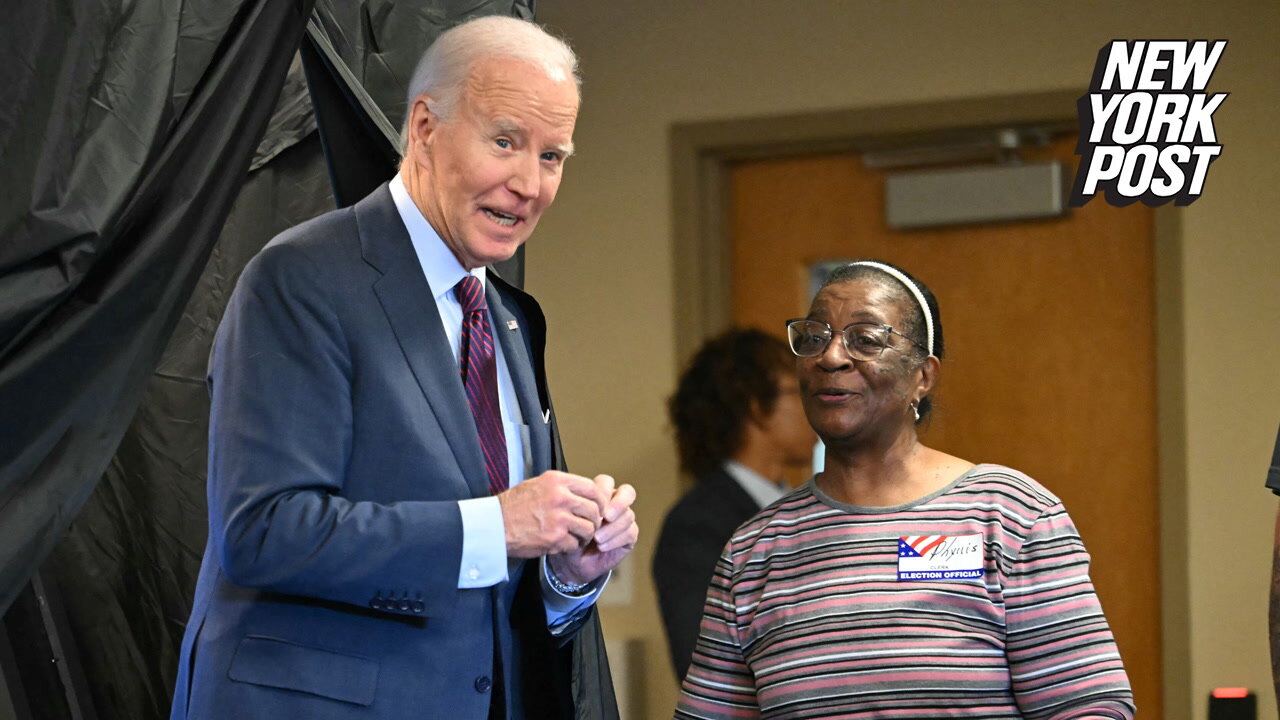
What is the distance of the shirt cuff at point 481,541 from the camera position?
5.38 feet

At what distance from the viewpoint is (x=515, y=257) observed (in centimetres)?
237

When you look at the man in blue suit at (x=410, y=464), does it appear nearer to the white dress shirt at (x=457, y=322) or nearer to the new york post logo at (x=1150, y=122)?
the white dress shirt at (x=457, y=322)

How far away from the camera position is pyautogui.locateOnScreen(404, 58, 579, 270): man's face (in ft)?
5.87


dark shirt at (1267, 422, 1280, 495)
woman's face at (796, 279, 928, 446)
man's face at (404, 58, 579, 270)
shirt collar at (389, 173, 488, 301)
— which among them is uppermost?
man's face at (404, 58, 579, 270)

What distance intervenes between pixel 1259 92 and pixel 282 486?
3.11m

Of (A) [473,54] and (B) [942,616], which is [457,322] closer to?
(A) [473,54]

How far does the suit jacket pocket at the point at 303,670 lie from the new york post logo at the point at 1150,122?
8.79ft

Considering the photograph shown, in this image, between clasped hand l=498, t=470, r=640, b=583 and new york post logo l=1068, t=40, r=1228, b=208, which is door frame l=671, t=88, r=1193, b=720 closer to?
new york post logo l=1068, t=40, r=1228, b=208

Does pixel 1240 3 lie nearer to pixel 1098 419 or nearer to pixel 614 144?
pixel 1098 419

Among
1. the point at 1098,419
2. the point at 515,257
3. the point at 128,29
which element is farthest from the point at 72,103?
the point at 1098,419

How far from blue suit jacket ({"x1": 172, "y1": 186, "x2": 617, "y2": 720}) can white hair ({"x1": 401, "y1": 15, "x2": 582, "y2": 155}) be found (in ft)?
0.60

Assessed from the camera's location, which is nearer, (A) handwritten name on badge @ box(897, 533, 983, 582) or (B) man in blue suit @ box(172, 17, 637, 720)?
(B) man in blue suit @ box(172, 17, 637, 720)

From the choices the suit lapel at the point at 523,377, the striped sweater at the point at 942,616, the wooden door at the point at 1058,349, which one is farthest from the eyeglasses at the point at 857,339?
the wooden door at the point at 1058,349

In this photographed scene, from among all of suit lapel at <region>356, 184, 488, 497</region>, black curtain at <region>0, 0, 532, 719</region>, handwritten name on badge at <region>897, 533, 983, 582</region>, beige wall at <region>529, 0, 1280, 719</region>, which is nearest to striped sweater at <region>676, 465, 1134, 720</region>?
handwritten name on badge at <region>897, 533, 983, 582</region>
